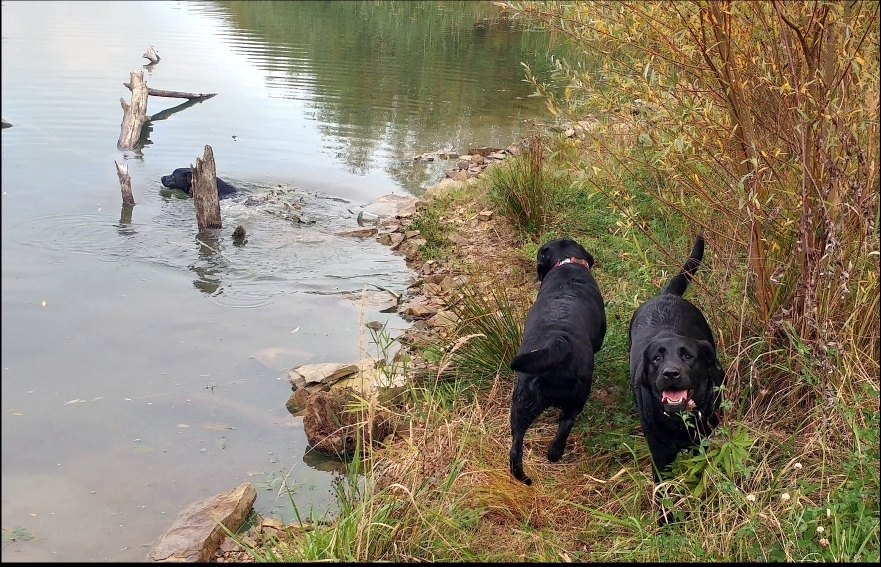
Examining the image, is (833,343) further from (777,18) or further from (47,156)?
(47,156)

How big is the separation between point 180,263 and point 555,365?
5.39 m

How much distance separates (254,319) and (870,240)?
16.9ft

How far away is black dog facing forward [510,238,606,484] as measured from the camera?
166 inches

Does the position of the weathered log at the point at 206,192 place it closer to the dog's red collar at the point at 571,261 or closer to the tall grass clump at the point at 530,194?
the tall grass clump at the point at 530,194

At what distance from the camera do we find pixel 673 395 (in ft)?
11.8

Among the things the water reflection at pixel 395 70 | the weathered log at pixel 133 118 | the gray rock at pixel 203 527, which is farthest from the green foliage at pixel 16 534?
the weathered log at pixel 133 118

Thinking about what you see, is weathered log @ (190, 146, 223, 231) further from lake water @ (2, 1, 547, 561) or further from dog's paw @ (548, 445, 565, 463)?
dog's paw @ (548, 445, 565, 463)

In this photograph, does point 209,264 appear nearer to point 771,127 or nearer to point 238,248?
point 238,248

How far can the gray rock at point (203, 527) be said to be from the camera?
3922 mm

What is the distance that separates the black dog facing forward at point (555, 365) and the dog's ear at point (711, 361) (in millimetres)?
797

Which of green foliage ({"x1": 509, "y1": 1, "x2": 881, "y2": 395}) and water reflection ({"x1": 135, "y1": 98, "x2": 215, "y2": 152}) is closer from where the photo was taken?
green foliage ({"x1": 509, "y1": 1, "x2": 881, "y2": 395})

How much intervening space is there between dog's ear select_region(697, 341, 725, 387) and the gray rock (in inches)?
97.7

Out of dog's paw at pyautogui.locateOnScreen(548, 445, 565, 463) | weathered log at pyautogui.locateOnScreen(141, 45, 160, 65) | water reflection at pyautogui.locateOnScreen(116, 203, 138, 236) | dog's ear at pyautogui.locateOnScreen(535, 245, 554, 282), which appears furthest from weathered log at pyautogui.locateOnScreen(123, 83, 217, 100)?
dog's paw at pyautogui.locateOnScreen(548, 445, 565, 463)

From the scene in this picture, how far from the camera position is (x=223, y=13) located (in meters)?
27.3
